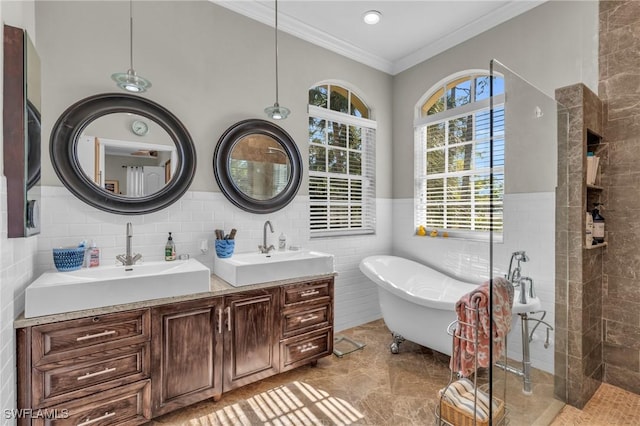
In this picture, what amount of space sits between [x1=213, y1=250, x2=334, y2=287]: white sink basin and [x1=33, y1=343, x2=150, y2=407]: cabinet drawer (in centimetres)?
68

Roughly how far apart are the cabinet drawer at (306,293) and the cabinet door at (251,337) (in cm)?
10

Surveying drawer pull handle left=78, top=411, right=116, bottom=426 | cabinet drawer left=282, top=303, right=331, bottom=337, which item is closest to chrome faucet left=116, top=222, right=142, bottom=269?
drawer pull handle left=78, top=411, right=116, bottom=426

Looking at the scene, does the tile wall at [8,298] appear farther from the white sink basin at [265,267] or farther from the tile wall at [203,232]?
the white sink basin at [265,267]

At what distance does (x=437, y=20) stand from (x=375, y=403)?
11.2 feet

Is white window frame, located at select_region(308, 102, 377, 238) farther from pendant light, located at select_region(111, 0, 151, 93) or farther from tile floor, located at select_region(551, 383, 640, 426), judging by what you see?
tile floor, located at select_region(551, 383, 640, 426)

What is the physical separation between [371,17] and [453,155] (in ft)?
5.43

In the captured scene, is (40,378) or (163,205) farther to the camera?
(163,205)

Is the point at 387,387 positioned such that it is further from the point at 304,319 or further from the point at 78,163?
the point at 78,163

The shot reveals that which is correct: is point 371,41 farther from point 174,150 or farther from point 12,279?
point 12,279

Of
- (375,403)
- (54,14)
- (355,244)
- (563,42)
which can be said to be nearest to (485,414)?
(375,403)

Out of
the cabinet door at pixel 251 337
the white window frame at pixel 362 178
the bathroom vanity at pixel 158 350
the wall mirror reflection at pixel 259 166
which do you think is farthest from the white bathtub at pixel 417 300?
the wall mirror reflection at pixel 259 166

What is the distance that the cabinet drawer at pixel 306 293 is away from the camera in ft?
7.91

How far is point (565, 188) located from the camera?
2.03 metres

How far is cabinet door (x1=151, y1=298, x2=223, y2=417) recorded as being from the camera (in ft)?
6.18
